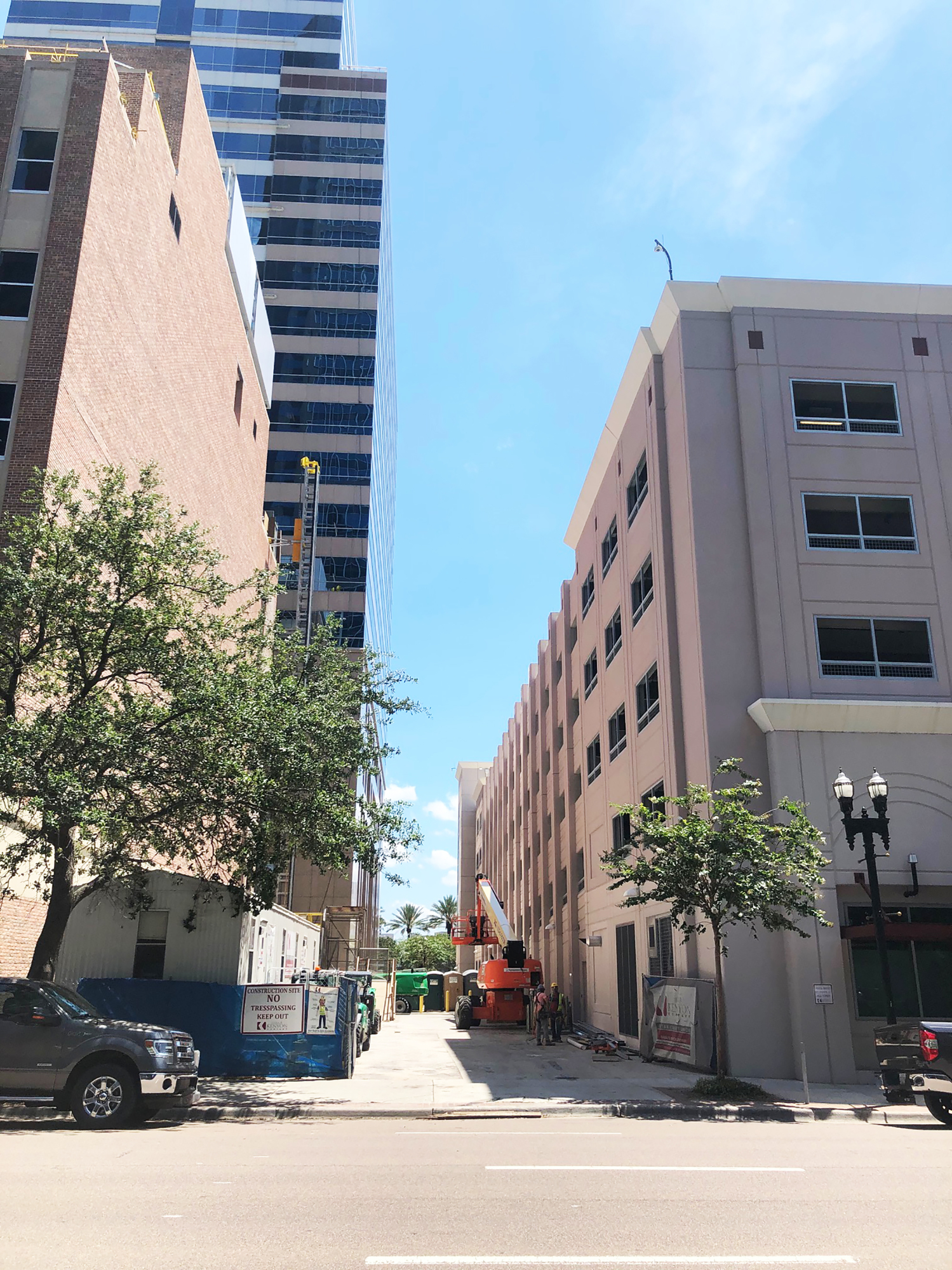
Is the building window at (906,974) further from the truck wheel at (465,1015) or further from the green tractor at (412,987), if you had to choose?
the green tractor at (412,987)

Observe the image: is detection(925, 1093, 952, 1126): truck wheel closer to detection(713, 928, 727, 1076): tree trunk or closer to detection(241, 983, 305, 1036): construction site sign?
detection(713, 928, 727, 1076): tree trunk

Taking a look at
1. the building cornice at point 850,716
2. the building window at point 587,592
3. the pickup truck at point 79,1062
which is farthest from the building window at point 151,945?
the building window at point 587,592

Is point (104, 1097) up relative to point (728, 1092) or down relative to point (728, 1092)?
up

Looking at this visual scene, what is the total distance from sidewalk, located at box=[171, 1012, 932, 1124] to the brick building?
6.47 m

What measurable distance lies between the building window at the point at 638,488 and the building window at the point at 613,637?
138 inches

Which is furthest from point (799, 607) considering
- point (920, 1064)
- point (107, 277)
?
point (107, 277)

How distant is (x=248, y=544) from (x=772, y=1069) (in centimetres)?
3249

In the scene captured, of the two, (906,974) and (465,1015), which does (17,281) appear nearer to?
(906,974)

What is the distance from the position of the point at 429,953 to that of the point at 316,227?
7140 centimetres

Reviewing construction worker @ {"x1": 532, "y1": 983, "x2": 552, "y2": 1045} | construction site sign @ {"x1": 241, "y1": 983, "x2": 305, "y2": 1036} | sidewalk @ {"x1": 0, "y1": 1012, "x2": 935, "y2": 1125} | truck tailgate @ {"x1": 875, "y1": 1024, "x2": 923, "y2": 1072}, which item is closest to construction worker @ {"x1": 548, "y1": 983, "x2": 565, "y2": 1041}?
construction worker @ {"x1": 532, "y1": 983, "x2": 552, "y2": 1045}

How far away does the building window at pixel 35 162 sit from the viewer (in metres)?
24.8

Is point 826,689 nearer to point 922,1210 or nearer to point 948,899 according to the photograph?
point 948,899

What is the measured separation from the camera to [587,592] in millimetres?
39688

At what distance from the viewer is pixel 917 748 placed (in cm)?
2238
